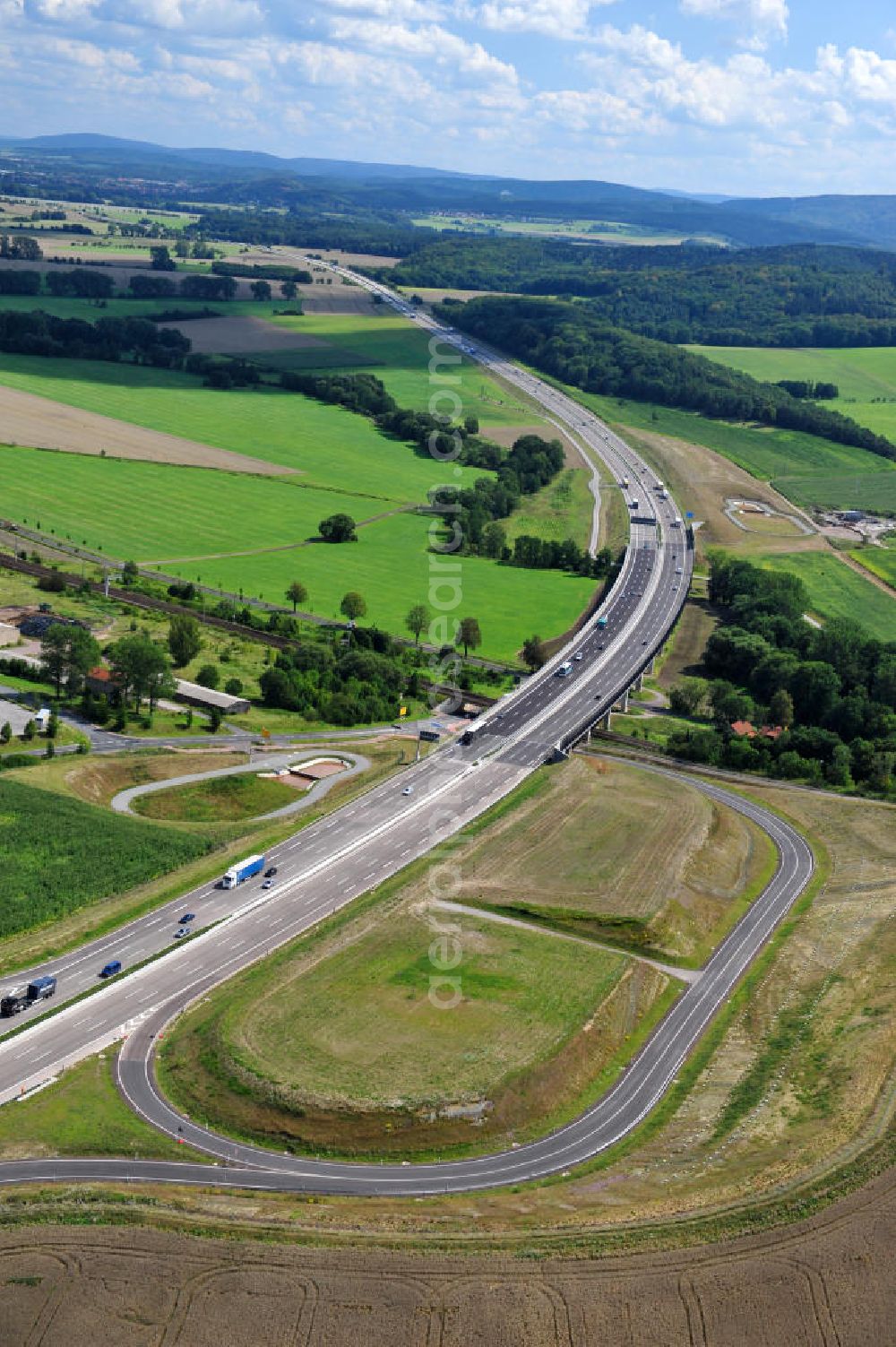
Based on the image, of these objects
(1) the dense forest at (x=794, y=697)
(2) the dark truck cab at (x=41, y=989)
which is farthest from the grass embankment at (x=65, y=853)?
(1) the dense forest at (x=794, y=697)

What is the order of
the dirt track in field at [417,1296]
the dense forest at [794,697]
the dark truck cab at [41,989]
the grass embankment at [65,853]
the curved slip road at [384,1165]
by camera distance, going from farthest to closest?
the dense forest at [794,697] → the grass embankment at [65,853] → the dark truck cab at [41,989] → the curved slip road at [384,1165] → the dirt track in field at [417,1296]

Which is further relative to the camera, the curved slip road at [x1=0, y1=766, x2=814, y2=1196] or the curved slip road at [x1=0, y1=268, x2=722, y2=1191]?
the curved slip road at [x1=0, y1=268, x2=722, y2=1191]

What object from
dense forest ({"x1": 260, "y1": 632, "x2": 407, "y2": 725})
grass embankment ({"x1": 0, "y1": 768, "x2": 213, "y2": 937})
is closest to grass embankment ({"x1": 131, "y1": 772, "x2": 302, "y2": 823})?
grass embankment ({"x1": 0, "y1": 768, "x2": 213, "y2": 937})

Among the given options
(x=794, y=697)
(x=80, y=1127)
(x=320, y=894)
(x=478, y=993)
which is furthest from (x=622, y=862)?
(x=794, y=697)

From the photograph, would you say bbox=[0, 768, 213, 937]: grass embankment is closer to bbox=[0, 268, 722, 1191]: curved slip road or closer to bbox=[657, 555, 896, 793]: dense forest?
bbox=[0, 268, 722, 1191]: curved slip road

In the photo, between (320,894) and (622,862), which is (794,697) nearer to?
(622,862)

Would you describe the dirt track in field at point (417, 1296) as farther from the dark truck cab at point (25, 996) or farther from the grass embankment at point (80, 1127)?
the dark truck cab at point (25, 996)
